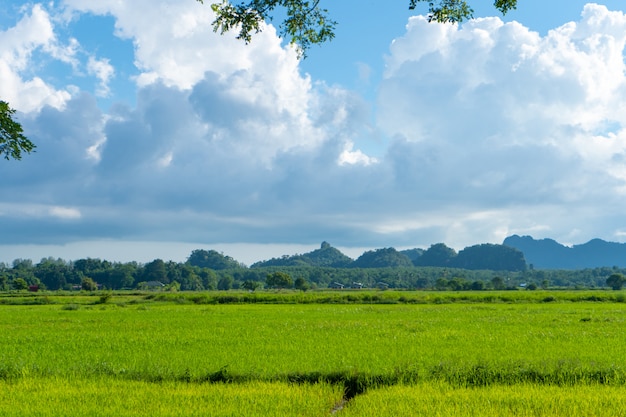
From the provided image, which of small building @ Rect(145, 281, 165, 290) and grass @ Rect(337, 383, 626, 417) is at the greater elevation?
small building @ Rect(145, 281, 165, 290)

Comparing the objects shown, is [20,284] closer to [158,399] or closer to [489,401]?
[158,399]

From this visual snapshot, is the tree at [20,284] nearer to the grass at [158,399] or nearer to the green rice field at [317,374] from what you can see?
the green rice field at [317,374]

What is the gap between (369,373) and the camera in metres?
11.5

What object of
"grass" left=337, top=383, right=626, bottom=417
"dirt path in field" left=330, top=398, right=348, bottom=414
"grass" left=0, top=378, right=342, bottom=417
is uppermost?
"grass" left=0, top=378, right=342, bottom=417

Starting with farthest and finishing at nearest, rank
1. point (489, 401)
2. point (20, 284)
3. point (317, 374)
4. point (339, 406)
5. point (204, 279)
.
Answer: point (204, 279) → point (20, 284) → point (317, 374) → point (339, 406) → point (489, 401)

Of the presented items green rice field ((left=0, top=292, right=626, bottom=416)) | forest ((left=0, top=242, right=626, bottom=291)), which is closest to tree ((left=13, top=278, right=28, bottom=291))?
forest ((left=0, top=242, right=626, bottom=291))

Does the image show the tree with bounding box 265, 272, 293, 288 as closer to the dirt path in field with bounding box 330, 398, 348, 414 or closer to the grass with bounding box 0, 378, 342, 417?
the grass with bounding box 0, 378, 342, 417

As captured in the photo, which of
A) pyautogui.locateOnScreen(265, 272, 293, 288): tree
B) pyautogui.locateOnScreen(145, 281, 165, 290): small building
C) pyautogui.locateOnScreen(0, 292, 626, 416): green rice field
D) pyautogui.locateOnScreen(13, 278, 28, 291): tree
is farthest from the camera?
pyautogui.locateOnScreen(145, 281, 165, 290): small building

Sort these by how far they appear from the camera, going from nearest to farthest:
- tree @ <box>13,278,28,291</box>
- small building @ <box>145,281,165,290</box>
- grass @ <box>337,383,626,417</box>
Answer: grass @ <box>337,383,626,417</box>
tree @ <box>13,278,28,291</box>
small building @ <box>145,281,165,290</box>

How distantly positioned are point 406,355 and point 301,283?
362 feet

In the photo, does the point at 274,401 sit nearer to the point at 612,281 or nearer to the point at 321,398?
the point at 321,398

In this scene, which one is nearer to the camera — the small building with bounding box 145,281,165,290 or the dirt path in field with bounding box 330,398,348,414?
the dirt path in field with bounding box 330,398,348,414

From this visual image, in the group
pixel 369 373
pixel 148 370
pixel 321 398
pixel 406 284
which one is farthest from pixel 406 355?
pixel 406 284

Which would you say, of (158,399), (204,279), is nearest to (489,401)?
(158,399)
